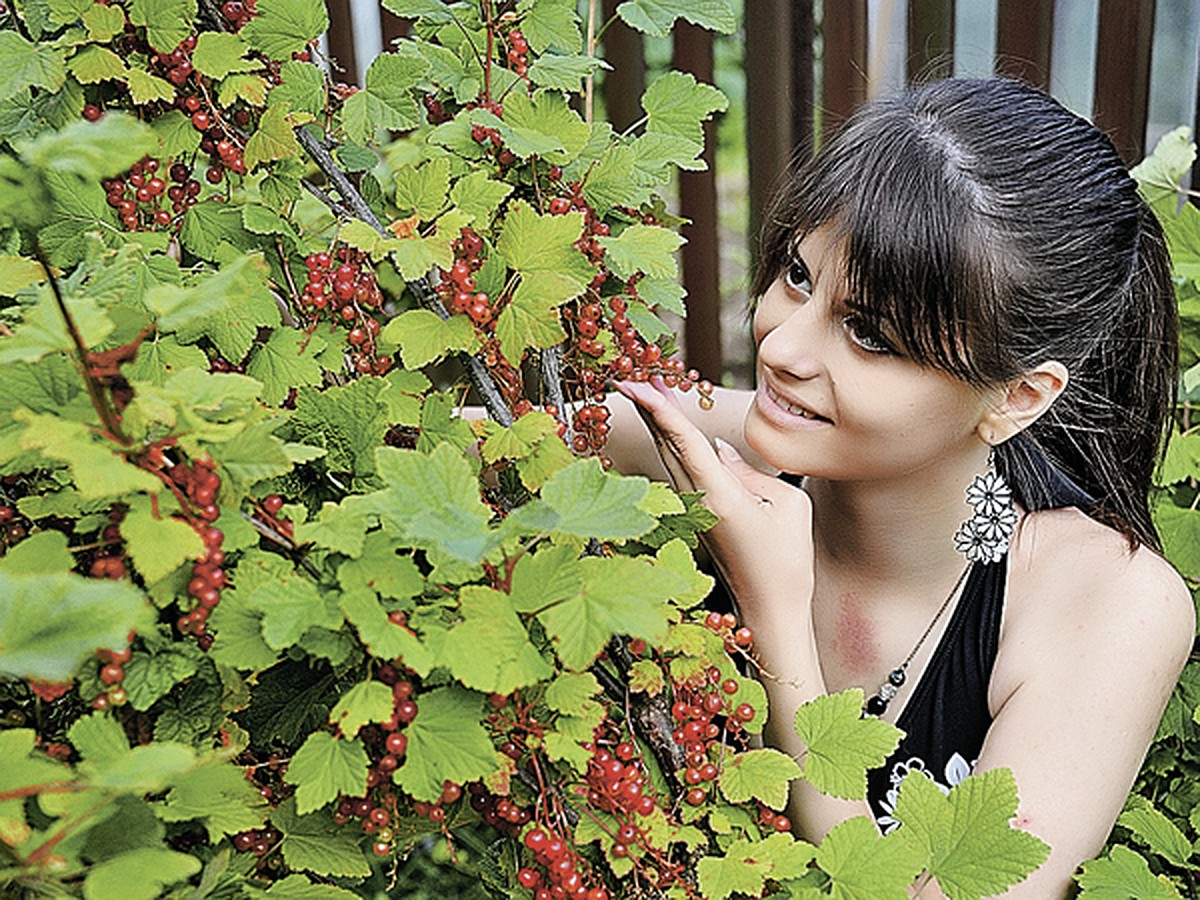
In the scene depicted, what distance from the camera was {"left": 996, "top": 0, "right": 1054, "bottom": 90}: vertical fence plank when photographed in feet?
7.16

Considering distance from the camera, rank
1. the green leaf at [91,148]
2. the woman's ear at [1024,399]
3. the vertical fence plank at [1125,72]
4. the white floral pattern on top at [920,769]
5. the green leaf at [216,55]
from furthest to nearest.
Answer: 1. the vertical fence plank at [1125,72]
2. the white floral pattern on top at [920,769]
3. the woman's ear at [1024,399]
4. the green leaf at [216,55]
5. the green leaf at [91,148]

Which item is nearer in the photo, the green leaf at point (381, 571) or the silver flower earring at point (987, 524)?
the green leaf at point (381, 571)

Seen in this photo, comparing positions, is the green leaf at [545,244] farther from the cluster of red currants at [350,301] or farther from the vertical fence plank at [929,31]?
the vertical fence plank at [929,31]

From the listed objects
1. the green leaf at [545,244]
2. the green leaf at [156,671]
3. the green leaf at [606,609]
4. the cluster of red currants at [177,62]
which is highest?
the cluster of red currants at [177,62]

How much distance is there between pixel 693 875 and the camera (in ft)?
2.75

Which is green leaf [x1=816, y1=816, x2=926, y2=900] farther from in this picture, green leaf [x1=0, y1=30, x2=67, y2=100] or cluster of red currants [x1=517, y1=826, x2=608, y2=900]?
green leaf [x1=0, y1=30, x2=67, y2=100]

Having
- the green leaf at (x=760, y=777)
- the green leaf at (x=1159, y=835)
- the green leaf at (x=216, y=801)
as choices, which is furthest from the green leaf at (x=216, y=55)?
the green leaf at (x=1159, y=835)

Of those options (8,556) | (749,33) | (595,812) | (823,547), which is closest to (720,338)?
(749,33)

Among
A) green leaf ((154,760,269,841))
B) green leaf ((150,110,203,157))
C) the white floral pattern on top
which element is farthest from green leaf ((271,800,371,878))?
the white floral pattern on top

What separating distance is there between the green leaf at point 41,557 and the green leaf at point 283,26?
0.42m

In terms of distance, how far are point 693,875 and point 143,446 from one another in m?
0.46

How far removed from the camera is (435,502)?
633 millimetres

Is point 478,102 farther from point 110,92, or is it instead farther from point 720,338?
point 720,338

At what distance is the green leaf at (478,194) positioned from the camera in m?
0.85
